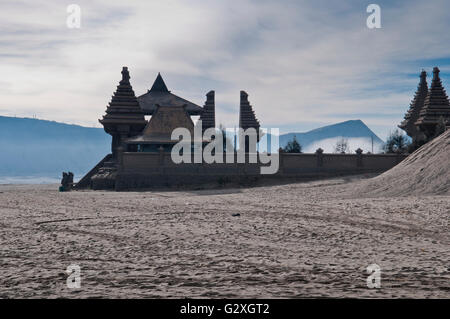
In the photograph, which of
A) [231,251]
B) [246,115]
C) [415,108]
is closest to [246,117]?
[246,115]

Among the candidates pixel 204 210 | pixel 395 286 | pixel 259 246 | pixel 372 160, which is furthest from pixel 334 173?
pixel 395 286

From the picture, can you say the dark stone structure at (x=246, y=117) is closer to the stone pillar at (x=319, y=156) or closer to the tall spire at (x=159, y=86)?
the tall spire at (x=159, y=86)

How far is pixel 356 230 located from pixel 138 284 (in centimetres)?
589

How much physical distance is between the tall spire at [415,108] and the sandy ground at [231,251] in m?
31.0

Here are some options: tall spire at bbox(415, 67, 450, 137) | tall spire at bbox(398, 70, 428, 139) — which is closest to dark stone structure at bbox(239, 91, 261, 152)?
tall spire at bbox(398, 70, 428, 139)

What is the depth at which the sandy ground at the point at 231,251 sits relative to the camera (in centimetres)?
528

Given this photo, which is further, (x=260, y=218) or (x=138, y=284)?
(x=260, y=218)

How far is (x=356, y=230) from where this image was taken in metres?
9.86

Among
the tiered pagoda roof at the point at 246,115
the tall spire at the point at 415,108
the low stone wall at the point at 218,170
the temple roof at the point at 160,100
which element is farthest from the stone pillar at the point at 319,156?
the tall spire at the point at 415,108

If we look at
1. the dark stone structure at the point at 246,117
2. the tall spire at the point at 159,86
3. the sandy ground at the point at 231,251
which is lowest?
the sandy ground at the point at 231,251

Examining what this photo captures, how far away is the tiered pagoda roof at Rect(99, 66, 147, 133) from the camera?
35.3 m

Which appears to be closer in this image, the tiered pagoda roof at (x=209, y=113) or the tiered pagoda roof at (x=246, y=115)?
the tiered pagoda roof at (x=209, y=113)

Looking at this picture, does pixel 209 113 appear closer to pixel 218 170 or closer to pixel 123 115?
pixel 123 115
